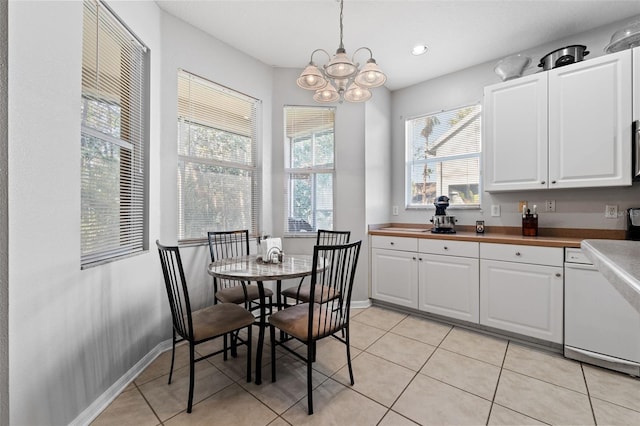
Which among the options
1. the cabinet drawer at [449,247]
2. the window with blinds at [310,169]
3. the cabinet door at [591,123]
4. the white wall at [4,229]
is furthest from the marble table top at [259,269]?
the cabinet door at [591,123]

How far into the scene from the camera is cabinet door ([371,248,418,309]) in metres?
2.92

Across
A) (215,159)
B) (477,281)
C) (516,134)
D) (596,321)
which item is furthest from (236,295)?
(516,134)

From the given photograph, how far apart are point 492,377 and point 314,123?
2995 millimetres

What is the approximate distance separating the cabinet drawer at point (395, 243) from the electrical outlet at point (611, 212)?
161 centimetres

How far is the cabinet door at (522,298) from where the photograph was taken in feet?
7.05

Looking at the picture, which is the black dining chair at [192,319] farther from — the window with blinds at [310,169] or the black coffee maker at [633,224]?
the black coffee maker at [633,224]

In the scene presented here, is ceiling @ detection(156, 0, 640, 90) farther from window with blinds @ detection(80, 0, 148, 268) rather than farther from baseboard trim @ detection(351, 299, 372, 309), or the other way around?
baseboard trim @ detection(351, 299, 372, 309)

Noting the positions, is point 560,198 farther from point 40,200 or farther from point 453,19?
point 40,200

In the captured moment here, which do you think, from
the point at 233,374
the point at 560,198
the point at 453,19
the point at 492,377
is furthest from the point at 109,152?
the point at 560,198

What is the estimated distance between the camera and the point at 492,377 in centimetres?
188

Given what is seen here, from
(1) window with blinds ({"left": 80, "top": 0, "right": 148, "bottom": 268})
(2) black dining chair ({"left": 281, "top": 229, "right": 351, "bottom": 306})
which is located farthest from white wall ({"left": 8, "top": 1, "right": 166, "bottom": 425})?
(2) black dining chair ({"left": 281, "top": 229, "right": 351, "bottom": 306})

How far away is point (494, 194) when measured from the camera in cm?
292

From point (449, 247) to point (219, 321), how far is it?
2.22m

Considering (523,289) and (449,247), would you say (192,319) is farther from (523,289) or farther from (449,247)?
(523,289)
